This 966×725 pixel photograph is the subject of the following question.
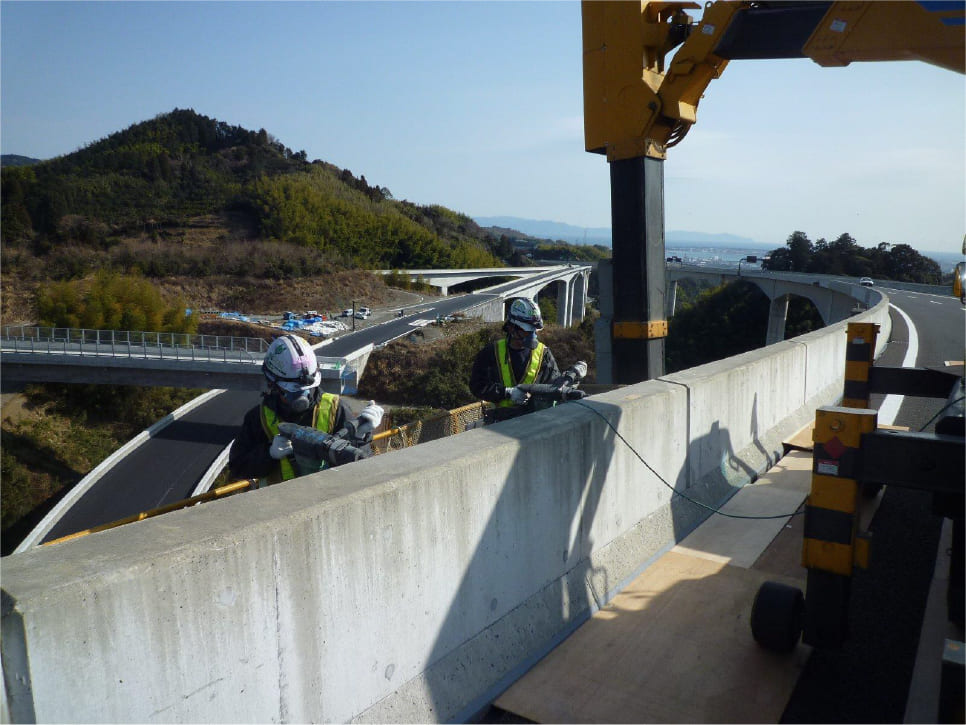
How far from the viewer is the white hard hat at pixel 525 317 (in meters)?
7.59

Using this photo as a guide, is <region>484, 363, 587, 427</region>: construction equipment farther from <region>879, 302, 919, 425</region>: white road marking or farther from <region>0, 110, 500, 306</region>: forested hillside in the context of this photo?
<region>0, 110, 500, 306</region>: forested hillside

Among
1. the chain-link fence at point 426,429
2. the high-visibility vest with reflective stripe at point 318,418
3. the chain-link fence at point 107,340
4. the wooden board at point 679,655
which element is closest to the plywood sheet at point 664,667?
the wooden board at point 679,655

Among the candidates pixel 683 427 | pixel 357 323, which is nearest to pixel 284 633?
pixel 683 427

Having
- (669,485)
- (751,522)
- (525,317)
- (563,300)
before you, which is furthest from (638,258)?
(563,300)

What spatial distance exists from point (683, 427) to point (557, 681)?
110 inches

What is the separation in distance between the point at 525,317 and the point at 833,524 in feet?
12.9

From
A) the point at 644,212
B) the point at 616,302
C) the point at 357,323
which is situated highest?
the point at 644,212

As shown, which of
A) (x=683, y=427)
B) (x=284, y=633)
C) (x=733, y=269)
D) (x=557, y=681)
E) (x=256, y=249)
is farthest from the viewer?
(x=256, y=249)

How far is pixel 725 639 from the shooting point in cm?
463

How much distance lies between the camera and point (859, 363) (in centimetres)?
700

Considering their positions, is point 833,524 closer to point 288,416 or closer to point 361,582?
point 361,582

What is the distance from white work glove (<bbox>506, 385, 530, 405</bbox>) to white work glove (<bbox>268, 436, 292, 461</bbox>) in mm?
2503

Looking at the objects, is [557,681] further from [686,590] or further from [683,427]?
[683,427]

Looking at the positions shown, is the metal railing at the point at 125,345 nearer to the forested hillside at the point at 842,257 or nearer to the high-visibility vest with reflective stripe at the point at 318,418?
the forested hillside at the point at 842,257
